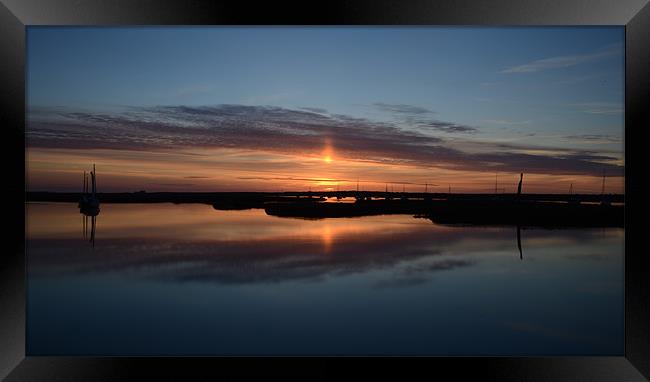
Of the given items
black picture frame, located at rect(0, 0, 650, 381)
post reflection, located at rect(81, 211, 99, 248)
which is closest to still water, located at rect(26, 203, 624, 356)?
post reflection, located at rect(81, 211, 99, 248)

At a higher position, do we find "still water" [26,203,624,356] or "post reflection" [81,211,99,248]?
"post reflection" [81,211,99,248]

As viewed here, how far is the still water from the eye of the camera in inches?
203

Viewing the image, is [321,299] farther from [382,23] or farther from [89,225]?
[89,225]

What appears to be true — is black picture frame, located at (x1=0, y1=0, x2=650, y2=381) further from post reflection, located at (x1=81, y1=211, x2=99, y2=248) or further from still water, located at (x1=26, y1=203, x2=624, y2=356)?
post reflection, located at (x1=81, y1=211, x2=99, y2=248)

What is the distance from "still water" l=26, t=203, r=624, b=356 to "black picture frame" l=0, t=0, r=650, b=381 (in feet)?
1.62

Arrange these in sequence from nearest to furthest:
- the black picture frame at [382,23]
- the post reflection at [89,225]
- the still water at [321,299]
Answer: the black picture frame at [382,23] → the still water at [321,299] → the post reflection at [89,225]

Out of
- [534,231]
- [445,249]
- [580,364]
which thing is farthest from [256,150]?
[534,231]

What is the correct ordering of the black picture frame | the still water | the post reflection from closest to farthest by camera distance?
1. the black picture frame
2. the still water
3. the post reflection

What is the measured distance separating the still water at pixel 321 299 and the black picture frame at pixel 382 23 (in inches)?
19.5

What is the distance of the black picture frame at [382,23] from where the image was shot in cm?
315

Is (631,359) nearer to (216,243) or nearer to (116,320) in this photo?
(116,320)

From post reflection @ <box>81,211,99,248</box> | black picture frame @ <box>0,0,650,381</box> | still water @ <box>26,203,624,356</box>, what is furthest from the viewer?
post reflection @ <box>81,211,99,248</box>

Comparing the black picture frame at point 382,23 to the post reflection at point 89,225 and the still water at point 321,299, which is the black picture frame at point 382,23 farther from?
the post reflection at point 89,225

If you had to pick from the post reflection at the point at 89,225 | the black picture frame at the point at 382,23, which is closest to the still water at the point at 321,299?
the post reflection at the point at 89,225
